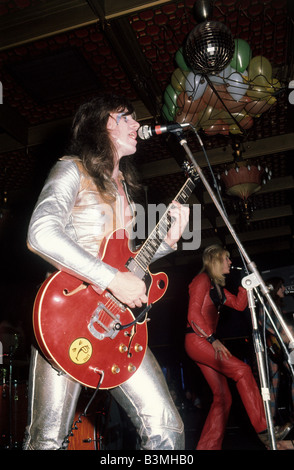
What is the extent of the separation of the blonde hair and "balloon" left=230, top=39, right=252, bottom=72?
2.21 meters

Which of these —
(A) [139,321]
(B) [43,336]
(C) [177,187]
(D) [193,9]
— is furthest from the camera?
(C) [177,187]

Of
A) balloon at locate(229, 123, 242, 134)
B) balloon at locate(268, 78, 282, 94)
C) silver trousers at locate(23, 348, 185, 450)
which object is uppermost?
balloon at locate(268, 78, 282, 94)

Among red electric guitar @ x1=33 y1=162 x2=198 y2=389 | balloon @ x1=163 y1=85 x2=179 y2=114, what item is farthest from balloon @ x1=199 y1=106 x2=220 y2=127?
red electric guitar @ x1=33 y1=162 x2=198 y2=389

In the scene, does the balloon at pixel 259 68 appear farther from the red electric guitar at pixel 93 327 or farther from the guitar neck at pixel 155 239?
the red electric guitar at pixel 93 327

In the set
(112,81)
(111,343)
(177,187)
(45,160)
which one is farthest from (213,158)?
(111,343)

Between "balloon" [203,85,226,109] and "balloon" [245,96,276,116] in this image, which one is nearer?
"balloon" [203,85,226,109]

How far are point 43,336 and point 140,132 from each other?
1209mm

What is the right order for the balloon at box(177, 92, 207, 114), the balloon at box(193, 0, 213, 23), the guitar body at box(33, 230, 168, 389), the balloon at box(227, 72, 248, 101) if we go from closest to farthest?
the guitar body at box(33, 230, 168, 389)
the balloon at box(193, 0, 213, 23)
the balloon at box(227, 72, 248, 101)
the balloon at box(177, 92, 207, 114)

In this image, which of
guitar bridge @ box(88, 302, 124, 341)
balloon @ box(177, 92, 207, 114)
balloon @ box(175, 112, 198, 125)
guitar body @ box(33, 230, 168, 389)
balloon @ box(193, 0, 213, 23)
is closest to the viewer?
guitar body @ box(33, 230, 168, 389)

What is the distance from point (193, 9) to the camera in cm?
329

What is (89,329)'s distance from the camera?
1537 mm

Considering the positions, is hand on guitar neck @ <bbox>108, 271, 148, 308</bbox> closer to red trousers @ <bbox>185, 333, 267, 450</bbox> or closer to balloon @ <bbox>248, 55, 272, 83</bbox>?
red trousers @ <bbox>185, 333, 267, 450</bbox>

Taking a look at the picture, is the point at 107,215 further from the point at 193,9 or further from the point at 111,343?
the point at 193,9

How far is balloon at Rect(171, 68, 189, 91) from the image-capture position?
3643 mm
